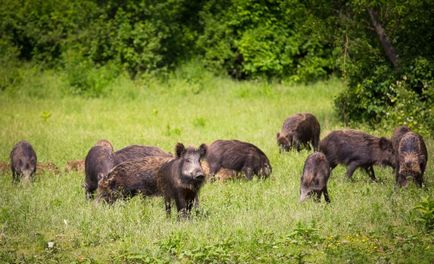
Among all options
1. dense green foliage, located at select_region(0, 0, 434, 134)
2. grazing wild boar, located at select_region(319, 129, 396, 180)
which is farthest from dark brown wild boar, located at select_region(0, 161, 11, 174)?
dense green foliage, located at select_region(0, 0, 434, 134)

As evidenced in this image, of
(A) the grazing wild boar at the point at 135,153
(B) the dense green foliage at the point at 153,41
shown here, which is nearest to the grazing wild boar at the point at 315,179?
(A) the grazing wild boar at the point at 135,153

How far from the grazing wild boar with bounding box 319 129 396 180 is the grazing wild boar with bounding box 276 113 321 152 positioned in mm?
2305

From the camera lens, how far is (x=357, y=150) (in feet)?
Answer: 43.0

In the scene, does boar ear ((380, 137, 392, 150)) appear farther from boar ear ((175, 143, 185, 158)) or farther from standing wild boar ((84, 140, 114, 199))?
standing wild boar ((84, 140, 114, 199))

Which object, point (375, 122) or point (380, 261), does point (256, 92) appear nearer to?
point (375, 122)

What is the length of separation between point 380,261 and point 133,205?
3.97m

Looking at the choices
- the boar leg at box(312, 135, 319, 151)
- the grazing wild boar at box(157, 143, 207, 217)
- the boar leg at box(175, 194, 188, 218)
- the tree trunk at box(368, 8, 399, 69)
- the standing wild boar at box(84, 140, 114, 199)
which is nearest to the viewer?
the grazing wild boar at box(157, 143, 207, 217)

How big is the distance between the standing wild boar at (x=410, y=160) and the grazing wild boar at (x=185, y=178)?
331 centimetres

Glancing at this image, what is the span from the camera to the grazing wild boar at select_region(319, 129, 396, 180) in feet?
42.4

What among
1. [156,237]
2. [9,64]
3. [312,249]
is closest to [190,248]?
[156,237]

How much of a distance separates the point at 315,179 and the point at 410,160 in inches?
63.1

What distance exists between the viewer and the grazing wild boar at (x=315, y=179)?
36.6 ft

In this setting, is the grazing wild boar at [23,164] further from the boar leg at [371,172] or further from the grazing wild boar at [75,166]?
the boar leg at [371,172]

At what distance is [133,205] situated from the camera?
11.1 meters
